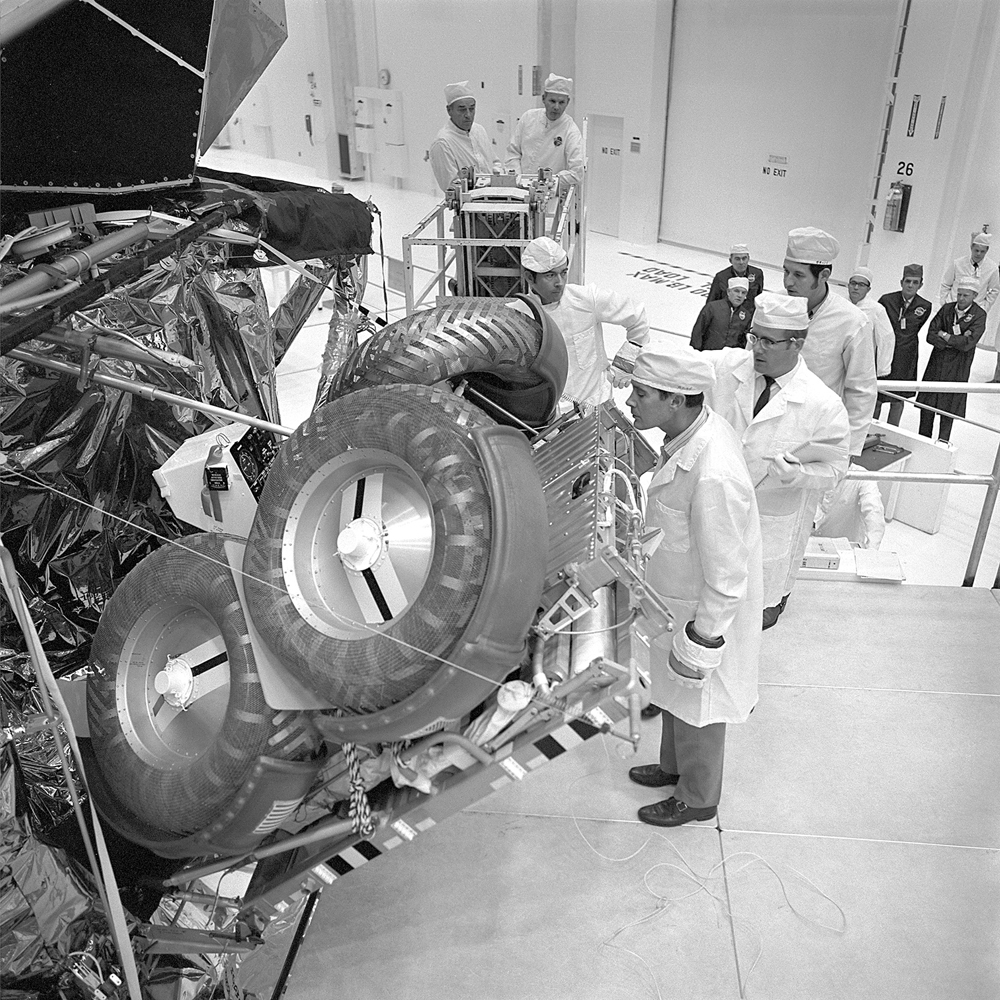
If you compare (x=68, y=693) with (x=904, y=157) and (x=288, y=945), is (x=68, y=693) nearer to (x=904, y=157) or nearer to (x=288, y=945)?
(x=288, y=945)

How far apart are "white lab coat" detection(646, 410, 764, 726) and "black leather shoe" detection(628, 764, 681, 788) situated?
363 mm

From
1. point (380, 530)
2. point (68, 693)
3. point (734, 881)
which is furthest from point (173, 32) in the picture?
point (734, 881)

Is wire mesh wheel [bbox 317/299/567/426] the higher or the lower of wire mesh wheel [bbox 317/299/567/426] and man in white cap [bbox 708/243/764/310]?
the higher

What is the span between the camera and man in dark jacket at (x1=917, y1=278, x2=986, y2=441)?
7.03 metres

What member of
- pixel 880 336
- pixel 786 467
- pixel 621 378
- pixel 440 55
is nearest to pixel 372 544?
pixel 621 378

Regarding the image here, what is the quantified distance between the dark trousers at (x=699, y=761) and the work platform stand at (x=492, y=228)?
393cm

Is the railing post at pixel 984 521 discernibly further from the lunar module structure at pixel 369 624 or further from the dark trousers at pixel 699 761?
the lunar module structure at pixel 369 624

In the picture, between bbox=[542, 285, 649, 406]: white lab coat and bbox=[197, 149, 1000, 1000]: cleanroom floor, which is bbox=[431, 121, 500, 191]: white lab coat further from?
bbox=[197, 149, 1000, 1000]: cleanroom floor

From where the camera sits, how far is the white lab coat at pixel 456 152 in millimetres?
8703

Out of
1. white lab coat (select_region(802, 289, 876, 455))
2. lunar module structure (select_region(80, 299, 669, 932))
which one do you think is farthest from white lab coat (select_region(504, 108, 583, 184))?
lunar module structure (select_region(80, 299, 669, 932))

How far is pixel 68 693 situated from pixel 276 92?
15200 mm

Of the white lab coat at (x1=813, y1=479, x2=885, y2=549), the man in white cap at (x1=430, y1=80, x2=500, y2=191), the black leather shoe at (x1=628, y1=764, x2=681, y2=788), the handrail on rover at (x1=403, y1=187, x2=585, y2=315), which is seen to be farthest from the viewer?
the man in white cap at (x1=430, y1=80, x2=500, y2=191)

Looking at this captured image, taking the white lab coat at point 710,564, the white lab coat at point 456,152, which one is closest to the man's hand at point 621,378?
the white lab coat at point 710,564

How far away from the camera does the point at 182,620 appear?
2.29 m
